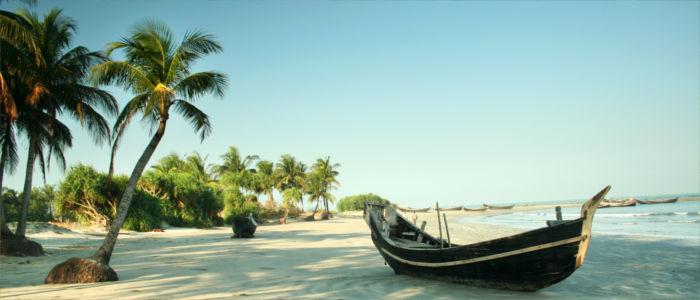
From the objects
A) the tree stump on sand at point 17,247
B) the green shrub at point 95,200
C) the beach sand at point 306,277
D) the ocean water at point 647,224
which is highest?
the green shrub at point 95,200

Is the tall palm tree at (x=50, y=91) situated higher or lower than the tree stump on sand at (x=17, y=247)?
higher

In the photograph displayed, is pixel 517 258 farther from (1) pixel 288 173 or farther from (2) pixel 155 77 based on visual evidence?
(1) pixel 288 173

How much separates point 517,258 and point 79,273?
7.68 meters

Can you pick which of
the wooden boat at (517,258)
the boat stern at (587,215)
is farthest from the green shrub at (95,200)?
the boat stern at (587,215)

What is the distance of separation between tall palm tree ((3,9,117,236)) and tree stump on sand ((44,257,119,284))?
261 inches

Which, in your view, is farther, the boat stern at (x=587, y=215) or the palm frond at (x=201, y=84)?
the palm frond at (x=201, y=84)

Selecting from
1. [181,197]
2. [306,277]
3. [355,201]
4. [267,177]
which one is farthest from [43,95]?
[355,201]

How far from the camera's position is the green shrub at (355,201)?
64625 millimetres

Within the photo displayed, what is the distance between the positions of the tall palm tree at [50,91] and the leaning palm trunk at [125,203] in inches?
194

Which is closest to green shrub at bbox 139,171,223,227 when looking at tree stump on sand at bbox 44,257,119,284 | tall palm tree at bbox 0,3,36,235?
tall palm tree at bbox 0,3,36,235

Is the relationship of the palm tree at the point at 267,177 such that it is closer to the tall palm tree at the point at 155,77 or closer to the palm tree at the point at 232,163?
the palm tree at the point at 232,163

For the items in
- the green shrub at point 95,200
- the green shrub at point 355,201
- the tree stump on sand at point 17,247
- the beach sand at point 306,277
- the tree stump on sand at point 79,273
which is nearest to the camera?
the beach sand at point 306,277

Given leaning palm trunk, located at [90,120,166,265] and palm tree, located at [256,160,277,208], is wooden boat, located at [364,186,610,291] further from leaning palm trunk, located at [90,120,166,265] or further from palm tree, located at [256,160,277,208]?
palm tree, located at [256,160,277,208]

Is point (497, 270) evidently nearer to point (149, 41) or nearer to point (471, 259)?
point (471, 259)
